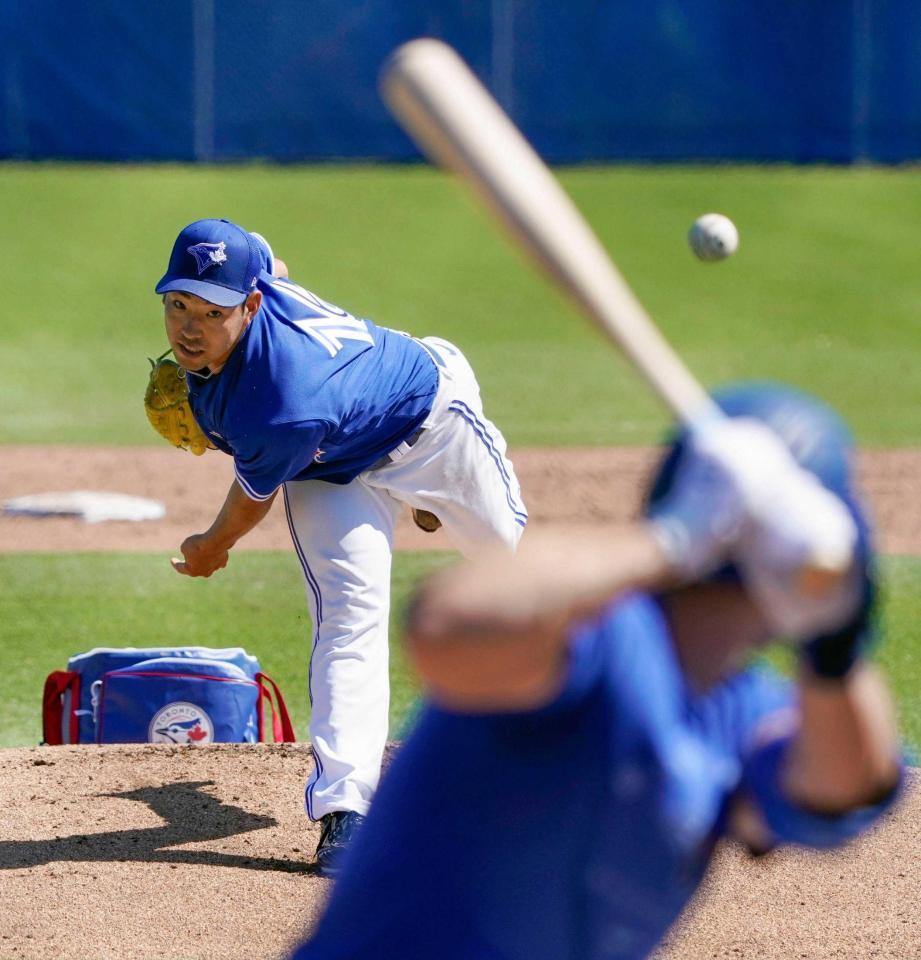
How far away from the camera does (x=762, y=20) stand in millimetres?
18281

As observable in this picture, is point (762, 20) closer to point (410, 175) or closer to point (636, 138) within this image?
point (636, 138)

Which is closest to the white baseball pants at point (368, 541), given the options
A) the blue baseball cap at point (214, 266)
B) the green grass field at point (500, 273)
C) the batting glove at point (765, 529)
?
the blue baseball cap at point (214, 266)

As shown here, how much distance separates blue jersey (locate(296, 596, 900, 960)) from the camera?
190cm

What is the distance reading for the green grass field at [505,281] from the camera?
1377 cm

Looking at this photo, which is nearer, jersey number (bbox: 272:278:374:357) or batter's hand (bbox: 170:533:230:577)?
jersey number (bbox: 272:278:374:357)

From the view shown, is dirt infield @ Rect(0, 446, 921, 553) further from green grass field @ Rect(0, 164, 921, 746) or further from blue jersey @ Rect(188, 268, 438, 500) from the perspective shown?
blue jersey @ Rect(188, 268, 438, 500)

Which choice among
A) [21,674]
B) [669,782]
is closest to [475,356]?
[21,674]

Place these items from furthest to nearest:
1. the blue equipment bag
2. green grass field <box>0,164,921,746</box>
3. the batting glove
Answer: green grass field <box>0,164,921,746</box> → the blue equipment bag → the batting glove

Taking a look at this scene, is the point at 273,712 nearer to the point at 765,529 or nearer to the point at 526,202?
the point at 526,202

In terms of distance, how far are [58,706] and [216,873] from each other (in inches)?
53.6

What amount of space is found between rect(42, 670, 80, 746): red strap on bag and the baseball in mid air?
4.67m

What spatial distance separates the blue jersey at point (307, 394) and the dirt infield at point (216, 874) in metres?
1.08

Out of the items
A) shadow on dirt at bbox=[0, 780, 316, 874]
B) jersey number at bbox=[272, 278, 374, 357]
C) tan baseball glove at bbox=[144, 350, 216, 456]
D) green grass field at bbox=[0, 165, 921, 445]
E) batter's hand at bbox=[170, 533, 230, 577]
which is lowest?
green grass field at bbox=[0, 165, 921, 445]

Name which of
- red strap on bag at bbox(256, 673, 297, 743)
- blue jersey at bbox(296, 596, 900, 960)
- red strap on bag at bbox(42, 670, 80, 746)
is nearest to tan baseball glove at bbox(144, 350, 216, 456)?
red strap on bag at bbox(256, 673, 297, 743)
